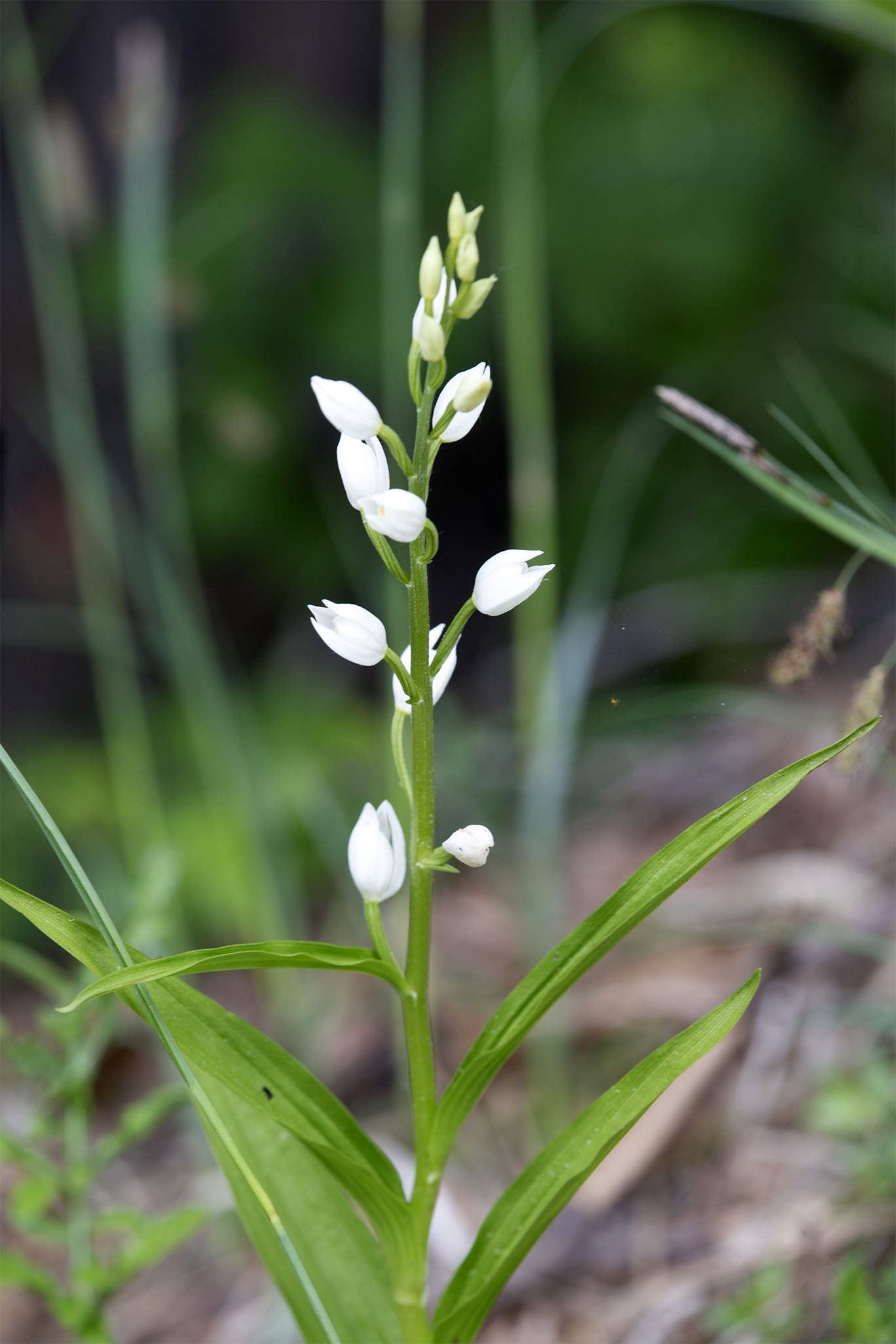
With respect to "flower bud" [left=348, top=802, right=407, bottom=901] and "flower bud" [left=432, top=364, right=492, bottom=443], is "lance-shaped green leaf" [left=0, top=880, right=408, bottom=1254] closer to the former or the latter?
"flower bud" [left=348, top=802, right=407, bottom=901]

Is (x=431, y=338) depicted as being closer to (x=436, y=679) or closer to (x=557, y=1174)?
(x=436, y=679)

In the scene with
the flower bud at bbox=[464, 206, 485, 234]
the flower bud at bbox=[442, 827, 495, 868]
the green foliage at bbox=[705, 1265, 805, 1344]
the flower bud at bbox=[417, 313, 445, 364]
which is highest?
the flower bud at bbox=[464, 206, 485, 234]

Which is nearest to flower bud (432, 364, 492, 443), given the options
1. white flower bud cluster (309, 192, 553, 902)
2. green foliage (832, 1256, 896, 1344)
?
white flower bud cluster (309, 192, 553, 902)

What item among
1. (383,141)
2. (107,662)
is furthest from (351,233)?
(107,662)

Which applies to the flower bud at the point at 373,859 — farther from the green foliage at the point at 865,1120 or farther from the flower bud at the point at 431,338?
the green foliage at the point at 865,1120

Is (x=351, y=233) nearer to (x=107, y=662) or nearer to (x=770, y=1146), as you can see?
(x=107, y=662)

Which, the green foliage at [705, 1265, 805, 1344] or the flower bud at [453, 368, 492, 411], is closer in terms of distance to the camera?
the flower bud at [453, 368, 492, 411]
